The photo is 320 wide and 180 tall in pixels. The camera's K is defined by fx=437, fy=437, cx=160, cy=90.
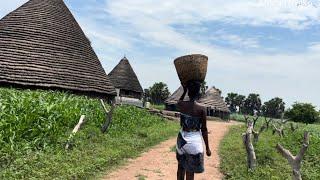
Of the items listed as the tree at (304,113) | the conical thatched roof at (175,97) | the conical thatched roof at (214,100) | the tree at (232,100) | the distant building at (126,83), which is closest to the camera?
the distant building at (126,83)

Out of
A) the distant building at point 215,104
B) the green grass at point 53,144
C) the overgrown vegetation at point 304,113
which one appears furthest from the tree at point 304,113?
the green grass at point 53,144

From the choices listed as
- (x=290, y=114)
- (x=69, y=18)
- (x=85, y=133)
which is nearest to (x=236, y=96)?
(x=290, y=114)

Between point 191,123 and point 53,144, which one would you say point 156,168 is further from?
point 191,123

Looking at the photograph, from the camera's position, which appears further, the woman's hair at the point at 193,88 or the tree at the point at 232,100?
the tree at the point at 232,100

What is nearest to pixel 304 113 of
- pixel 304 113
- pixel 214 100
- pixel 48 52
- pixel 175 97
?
pixel 304 113

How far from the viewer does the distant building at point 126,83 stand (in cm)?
3616

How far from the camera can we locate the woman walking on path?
668 centimetres

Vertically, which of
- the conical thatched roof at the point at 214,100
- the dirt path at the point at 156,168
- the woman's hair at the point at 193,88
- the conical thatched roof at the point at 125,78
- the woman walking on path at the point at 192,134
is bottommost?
the dirt path at the point at 156,168

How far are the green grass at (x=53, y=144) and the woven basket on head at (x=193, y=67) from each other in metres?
3.28

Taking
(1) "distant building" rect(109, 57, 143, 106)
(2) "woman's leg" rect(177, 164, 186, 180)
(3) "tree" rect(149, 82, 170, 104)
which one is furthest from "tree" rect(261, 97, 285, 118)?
(2) "woman's leg" rect(177, 164, 186, 180)

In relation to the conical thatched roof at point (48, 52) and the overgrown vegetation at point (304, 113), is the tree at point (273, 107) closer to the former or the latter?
the overgrown vegetation at point (304, 113)

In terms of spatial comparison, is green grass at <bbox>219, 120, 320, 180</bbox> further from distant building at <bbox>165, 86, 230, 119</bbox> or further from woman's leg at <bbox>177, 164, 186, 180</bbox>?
distant building at <bbox>165, 86, 230, 119</bbox>

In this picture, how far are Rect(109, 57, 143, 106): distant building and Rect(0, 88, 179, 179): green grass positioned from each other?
19.9 meters

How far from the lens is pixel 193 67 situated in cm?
665
